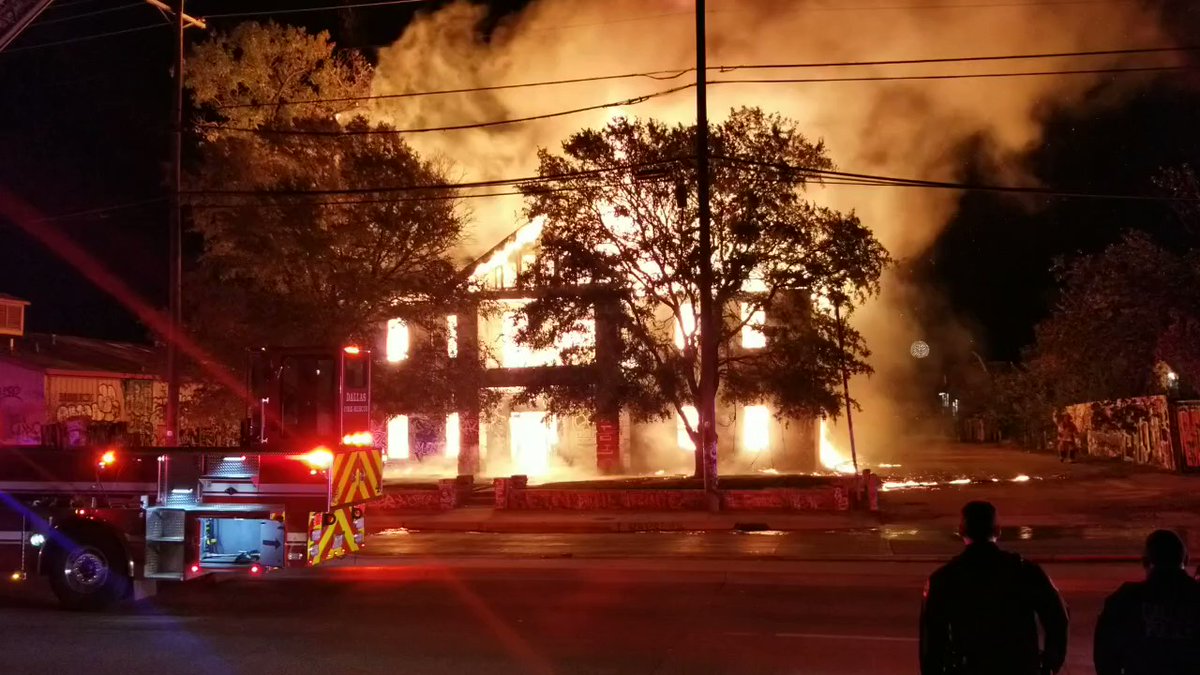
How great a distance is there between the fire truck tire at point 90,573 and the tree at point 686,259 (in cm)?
1300

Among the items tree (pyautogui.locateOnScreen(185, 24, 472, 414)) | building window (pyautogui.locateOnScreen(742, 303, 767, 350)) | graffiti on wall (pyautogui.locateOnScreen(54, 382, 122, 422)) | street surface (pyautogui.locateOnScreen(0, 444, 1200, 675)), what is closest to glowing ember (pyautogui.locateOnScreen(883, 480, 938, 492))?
building window (pyautogui.locateOnScreen(742, 303, 767, 350))

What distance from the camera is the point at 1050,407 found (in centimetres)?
3781

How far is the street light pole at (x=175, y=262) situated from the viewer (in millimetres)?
18438

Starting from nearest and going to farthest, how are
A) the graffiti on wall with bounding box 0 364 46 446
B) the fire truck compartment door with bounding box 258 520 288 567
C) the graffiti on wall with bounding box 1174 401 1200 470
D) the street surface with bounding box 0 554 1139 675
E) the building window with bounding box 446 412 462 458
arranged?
the street surface with bounding box 0 554 1139 675, the fire truck compartment door with bounding box 258 520 288 567, the graffiti on wall with bounding box 1174 401 1200 470, the graffiti on wall with bounding box 0 364 46 446, the building window with bounding box 446 412 462 458

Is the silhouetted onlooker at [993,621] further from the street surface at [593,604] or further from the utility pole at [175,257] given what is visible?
the utility pole at [175,257]

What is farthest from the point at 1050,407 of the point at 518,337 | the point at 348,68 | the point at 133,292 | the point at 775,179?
the point at 133,292

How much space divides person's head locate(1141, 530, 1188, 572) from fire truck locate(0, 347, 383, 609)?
27.3 ft

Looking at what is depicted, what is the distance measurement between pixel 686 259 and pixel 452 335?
5580 millimetres

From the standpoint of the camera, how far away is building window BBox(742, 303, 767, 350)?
2273 cm

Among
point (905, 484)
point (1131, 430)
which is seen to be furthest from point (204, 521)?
point (1131, 430)

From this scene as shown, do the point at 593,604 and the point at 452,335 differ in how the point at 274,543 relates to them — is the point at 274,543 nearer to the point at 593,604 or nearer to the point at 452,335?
the point at 593,604

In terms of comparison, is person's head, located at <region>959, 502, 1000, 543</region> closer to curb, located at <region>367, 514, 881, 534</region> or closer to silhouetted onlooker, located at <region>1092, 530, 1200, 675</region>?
silhouetted onlooker, located at <region>1092, 530, 1200, 675</region>

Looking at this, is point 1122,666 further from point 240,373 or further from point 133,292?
point 133,292

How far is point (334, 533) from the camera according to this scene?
10906 millimetres
